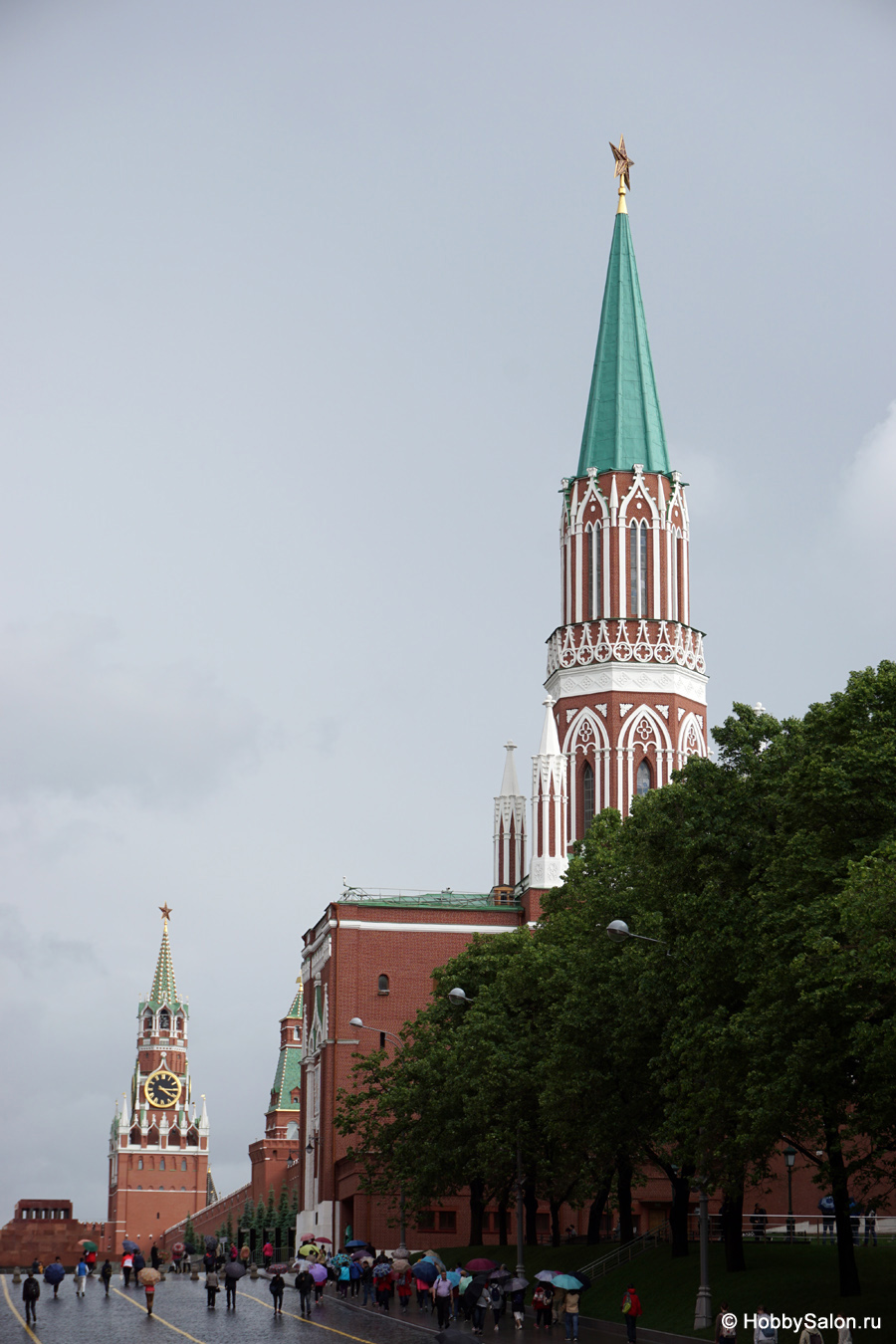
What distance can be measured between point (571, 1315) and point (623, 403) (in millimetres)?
58482

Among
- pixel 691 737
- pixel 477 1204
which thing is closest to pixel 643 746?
pixel 691 737

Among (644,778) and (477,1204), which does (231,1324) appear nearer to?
(477,1204)

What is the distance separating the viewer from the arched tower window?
86.0 m

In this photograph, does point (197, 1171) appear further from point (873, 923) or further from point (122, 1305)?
point (873, 923)

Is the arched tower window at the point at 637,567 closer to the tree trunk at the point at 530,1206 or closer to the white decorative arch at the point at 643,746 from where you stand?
the white decorative arch at the point at 643,746

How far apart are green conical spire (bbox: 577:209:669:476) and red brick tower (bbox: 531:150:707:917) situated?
0.07 meters

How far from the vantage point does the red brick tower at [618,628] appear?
83.4m

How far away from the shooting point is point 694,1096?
118 ft

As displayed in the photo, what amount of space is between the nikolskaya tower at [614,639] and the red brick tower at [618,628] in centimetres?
5

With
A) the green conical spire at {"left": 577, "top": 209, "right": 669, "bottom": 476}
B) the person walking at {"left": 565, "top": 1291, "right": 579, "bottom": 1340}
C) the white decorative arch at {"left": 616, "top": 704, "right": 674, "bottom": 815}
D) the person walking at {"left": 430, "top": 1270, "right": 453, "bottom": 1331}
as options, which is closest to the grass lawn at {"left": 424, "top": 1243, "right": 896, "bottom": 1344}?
the person walking at {"left": 565, "top": 1291, "right": 579, "bottom": 1340}

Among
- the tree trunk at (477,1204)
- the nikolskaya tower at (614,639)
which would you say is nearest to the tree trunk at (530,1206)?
the tree trunk at (477,1204)

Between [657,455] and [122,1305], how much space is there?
166 feet

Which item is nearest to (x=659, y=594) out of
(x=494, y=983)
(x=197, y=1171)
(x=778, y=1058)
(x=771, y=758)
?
(x=494, y=983)

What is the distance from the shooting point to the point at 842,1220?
34875 millimetres
